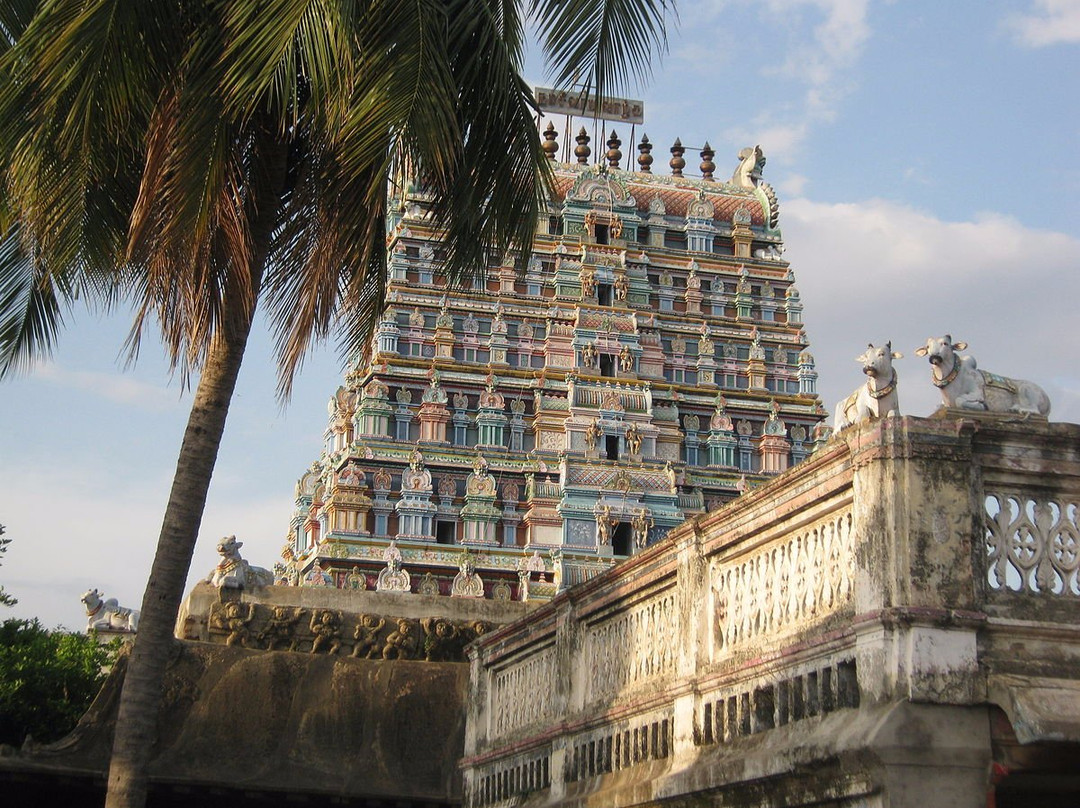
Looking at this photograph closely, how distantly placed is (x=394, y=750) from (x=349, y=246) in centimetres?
727

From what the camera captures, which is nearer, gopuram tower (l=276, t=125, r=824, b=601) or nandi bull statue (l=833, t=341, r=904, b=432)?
nandi bull statue (l=833, t=341, r=904, b=432)

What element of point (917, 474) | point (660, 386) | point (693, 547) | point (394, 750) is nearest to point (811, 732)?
point (917, 474)

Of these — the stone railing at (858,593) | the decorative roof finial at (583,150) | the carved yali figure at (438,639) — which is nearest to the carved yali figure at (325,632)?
the carved yali figure at (438,639)

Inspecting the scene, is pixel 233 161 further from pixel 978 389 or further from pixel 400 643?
pixel 400 643

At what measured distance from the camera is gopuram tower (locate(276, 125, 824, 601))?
4909 centimetres

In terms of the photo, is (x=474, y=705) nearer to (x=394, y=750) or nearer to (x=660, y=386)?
(x=394, y=750)

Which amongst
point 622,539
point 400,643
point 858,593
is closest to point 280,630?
point 400,643

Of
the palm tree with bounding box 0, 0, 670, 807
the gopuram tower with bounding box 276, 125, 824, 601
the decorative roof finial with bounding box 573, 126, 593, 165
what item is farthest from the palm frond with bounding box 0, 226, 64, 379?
the decorative roof finial with bounding box 573, 126, 593, 165

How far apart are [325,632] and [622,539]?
104 feet

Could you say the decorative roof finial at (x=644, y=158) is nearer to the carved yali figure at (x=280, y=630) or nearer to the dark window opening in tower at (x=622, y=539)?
the dark window opening in tower at (x=622, y=539)

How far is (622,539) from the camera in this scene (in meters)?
50.4

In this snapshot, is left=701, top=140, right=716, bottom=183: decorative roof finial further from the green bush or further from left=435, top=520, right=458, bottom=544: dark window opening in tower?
the green bush

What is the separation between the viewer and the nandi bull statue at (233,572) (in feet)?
66.7

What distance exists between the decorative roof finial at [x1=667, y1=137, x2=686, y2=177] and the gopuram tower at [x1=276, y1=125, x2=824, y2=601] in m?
2.49
